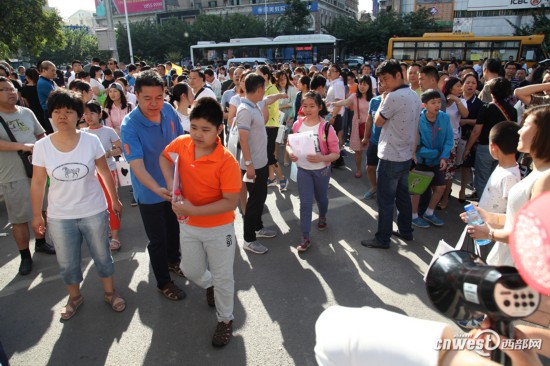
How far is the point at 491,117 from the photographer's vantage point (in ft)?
15.0

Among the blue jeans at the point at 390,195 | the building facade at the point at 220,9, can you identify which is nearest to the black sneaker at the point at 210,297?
the blue jeans at the point at 390,195

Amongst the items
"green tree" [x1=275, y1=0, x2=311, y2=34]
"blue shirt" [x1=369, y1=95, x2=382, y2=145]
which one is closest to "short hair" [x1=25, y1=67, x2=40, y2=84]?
"blue shirt" [x1=369, y1=95, x2=382, y2=145]

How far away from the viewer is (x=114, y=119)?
553 cm

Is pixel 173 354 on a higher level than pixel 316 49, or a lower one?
lower

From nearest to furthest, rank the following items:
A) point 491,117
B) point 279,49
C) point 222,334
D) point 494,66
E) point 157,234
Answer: point 222,334
point 157,234
point 491,117
point 494,66
point 279,49

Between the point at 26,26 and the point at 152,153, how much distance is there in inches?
719

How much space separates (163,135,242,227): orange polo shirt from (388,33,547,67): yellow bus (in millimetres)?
19137

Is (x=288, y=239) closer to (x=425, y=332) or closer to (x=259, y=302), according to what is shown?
(x=259, y=302)

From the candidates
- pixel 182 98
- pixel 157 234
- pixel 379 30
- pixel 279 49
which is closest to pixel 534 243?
pixel 157 234

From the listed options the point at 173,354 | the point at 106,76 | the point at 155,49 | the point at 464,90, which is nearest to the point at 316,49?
the point at 106,76

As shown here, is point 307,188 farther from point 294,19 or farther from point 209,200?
point 294,19

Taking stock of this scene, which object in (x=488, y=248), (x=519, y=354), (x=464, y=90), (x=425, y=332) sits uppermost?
(x=464, y=90)

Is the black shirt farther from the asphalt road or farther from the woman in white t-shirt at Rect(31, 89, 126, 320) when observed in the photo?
the woman in white t-shirt at Rect(31, 89, 126, 320)

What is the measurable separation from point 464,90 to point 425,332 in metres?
5.22
